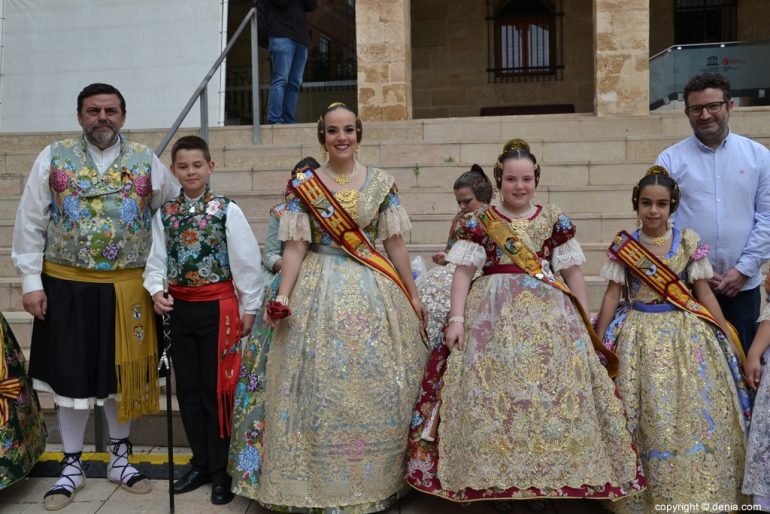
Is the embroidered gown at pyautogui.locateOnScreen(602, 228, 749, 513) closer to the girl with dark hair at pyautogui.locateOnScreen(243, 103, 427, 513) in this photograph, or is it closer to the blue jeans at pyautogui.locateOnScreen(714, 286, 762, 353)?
the blue jeans at pyautogui.locateOnScreen(714, 286, 762, 353)

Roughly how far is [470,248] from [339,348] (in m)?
0.73

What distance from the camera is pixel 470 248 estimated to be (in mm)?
3168

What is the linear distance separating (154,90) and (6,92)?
6.54ft

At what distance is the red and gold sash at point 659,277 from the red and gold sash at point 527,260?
1.10 ft

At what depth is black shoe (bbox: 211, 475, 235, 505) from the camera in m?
3.35

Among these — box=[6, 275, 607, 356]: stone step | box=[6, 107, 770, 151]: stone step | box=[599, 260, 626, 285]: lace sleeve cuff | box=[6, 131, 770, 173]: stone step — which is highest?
box=[6, 107, 770, 151]: stone step

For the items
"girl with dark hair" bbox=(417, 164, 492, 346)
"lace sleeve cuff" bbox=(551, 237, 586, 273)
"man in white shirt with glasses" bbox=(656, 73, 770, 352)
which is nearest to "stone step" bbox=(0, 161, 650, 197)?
"girl with dark hair" bbox=(417, 164, 492, 346)

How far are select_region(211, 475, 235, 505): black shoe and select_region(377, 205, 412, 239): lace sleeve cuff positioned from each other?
4.53 ft

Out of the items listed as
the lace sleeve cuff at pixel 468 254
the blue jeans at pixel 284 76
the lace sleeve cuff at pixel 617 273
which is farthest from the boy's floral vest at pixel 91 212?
the blue jeans at pixel 284 76

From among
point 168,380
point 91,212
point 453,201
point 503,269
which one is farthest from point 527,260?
point 453,201

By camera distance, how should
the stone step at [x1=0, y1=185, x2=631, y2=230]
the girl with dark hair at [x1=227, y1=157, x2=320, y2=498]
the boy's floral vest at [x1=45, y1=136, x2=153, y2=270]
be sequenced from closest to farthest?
the girl with dark hair at [x1=227, y1=157, x2=320, y2=498] < the boy's floral vest at [x1=45, y1=136, x2=153, y2=270] < the stone step at [x1=0, y1=185, x2=631, y2=230]

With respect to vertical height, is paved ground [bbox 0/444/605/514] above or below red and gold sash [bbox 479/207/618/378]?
below

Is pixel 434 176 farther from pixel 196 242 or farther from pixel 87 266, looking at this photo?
pixel 87 266

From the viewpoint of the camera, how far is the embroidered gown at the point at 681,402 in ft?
9.66
